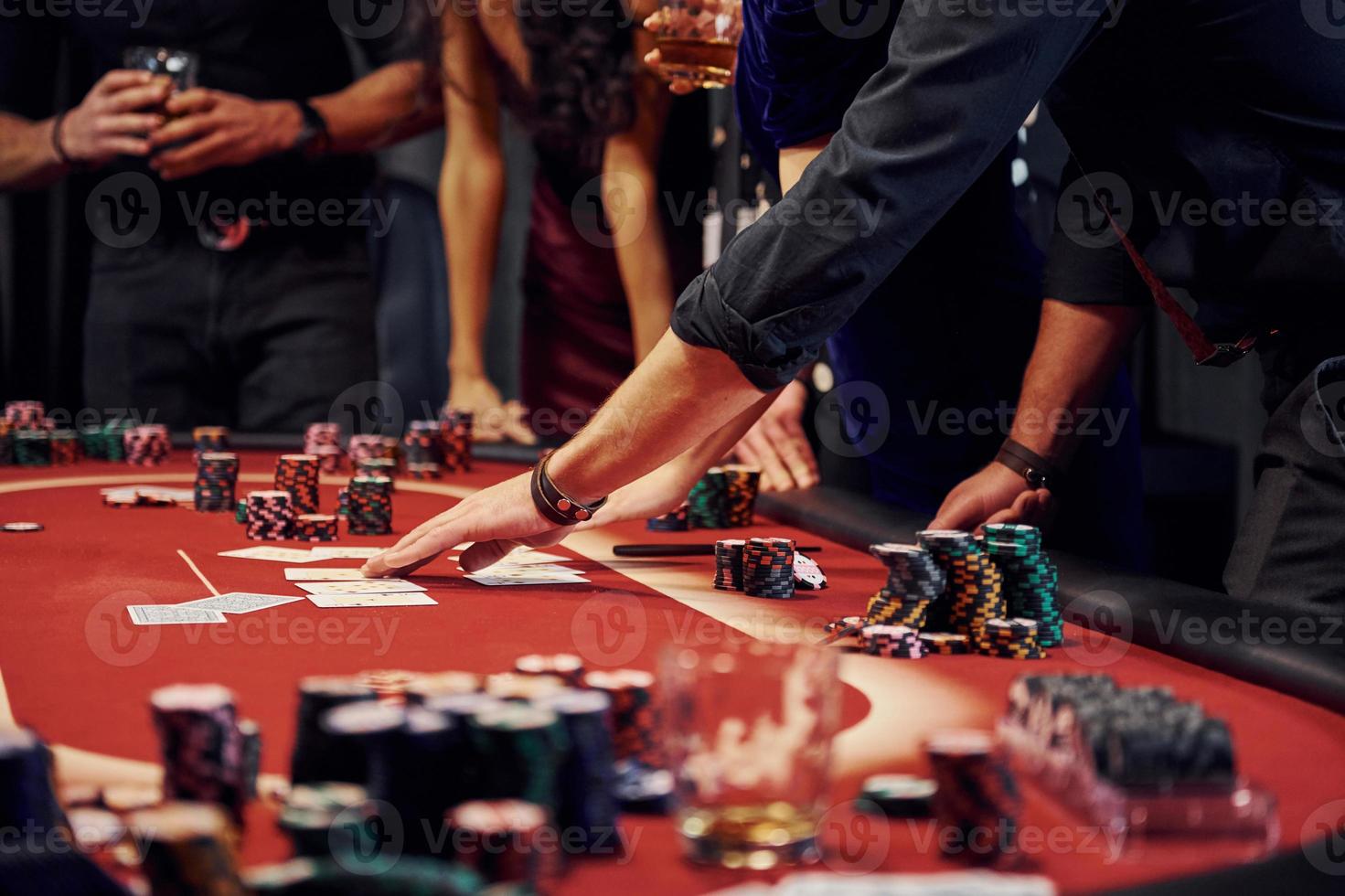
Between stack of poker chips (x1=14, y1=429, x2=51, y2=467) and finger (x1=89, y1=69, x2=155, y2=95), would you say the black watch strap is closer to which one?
stack of poker chips (x1=14, y1=429, x2=51, y2=467)

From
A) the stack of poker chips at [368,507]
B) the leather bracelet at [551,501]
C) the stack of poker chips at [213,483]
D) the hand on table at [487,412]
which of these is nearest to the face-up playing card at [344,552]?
the stack of poker chips at [368,507]

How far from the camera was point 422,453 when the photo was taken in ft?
10.0

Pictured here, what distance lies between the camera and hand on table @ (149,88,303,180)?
4273mm

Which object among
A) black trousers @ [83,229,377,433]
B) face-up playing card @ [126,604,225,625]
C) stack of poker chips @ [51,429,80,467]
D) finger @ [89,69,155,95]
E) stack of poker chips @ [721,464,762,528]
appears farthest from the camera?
black trousers @ [83,229,377,433]

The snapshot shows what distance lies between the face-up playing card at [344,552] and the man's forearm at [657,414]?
45 centimetres

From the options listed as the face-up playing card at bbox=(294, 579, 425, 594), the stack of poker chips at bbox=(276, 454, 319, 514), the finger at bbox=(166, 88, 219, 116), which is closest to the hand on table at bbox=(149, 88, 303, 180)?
the finger at bbox=(166, 88, 219, 116)

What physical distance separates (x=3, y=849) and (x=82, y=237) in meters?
5.17

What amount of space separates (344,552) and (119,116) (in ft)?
8.44

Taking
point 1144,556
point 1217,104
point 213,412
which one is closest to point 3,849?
point 1217,104

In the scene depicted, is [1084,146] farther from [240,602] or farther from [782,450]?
[240,602]

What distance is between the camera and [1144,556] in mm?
2732

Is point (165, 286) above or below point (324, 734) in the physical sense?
above

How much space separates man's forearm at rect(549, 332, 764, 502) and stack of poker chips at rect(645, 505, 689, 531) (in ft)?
2.18

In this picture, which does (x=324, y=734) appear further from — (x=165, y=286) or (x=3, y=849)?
(x=165, y=286)
